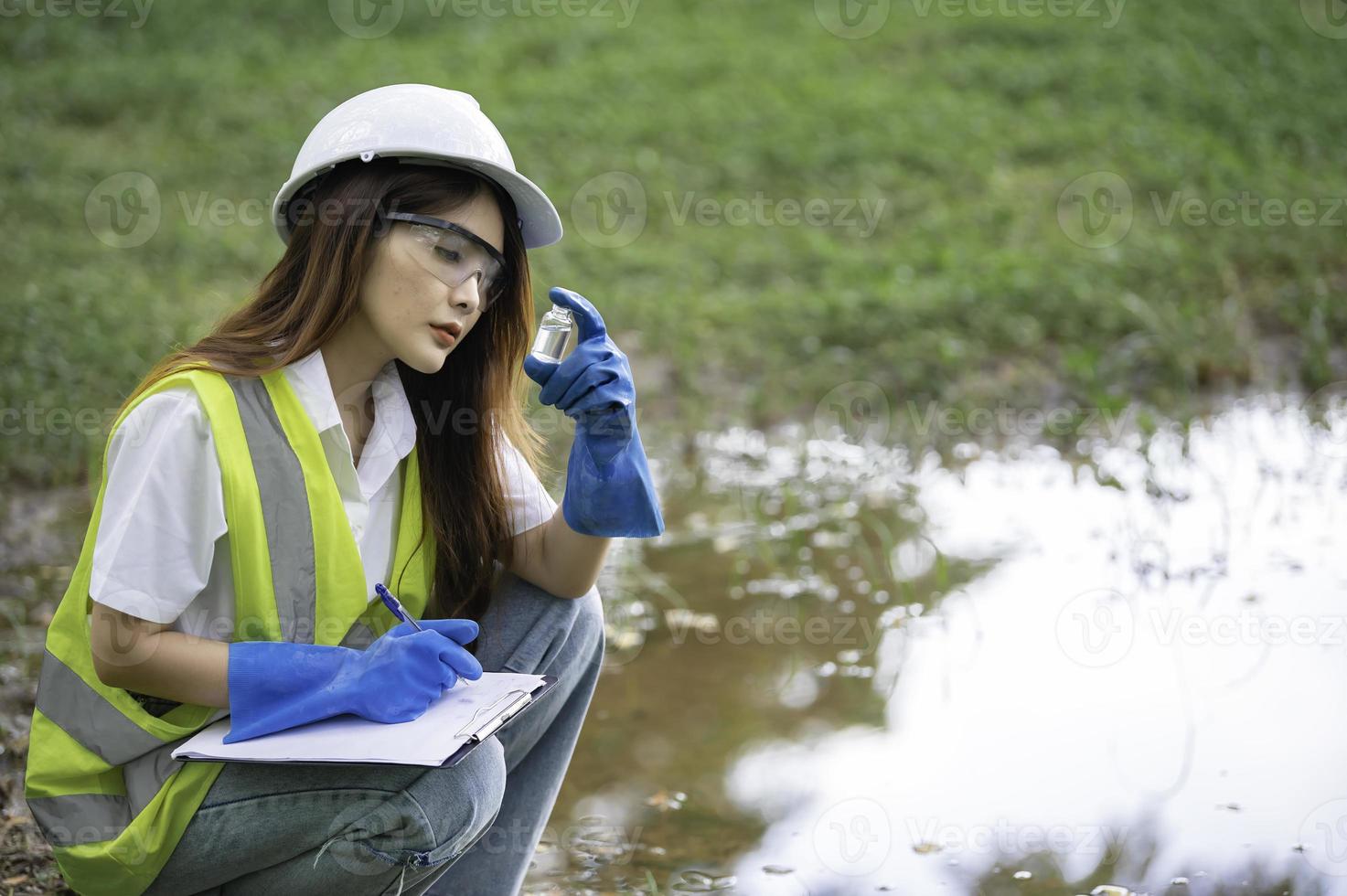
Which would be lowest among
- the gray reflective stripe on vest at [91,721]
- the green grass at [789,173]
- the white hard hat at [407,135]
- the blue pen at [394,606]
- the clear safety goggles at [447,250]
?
the gray reflective stripe on vest at [91,721]

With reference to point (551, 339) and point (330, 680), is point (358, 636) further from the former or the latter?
point (551, 339)

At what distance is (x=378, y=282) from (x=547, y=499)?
1.69 feet

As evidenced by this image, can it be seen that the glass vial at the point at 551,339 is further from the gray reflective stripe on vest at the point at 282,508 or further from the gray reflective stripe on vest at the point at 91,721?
the gray reflective stripe on vest at the point at 91,721

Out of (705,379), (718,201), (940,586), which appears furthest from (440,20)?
(940,586)

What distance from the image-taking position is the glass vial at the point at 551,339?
76.0 inches

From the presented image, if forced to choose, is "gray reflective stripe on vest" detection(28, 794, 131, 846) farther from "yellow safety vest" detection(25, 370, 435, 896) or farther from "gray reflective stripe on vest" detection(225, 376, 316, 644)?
"gray reflective stripe on vest" detection(225, 376, 316, 644)

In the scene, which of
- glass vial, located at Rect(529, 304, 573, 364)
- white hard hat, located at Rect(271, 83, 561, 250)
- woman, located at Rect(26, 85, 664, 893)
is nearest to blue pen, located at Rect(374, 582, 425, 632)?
woman, located at Rect(26, 85, 664, 893)

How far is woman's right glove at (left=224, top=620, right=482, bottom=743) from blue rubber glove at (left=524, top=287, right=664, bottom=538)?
326 mm

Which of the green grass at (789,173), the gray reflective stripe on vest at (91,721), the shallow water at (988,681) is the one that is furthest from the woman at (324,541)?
the green grass at (789,173)

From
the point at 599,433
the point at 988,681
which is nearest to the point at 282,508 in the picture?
the point at 599,433

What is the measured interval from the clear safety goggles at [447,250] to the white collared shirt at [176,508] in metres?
0.22

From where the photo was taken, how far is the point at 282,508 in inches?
71.6

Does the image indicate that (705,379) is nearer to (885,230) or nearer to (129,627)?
(885,230)

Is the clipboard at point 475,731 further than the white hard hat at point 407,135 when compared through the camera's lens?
No
